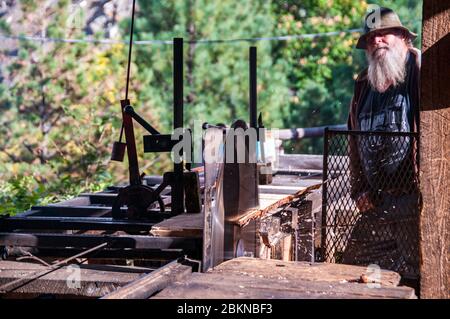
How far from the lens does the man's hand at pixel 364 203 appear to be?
6.03 meters

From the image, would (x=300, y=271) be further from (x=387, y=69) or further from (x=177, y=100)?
(x=387, y=69)

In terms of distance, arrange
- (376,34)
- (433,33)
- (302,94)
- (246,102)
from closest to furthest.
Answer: (433,33)
(376,34)
(246,102)
(302,94)

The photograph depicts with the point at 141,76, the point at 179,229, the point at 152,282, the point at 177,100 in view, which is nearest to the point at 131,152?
the point at 177,100

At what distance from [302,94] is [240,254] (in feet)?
60.2

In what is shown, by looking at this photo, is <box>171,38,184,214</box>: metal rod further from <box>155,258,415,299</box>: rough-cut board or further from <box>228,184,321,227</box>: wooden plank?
<box>155,258,415,299</box>: rough-cut board

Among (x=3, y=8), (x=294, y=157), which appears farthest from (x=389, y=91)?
(x=3, y=8)

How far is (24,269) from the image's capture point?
5129mm

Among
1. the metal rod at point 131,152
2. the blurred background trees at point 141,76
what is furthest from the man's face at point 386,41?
the blurred background trees at point 141,76

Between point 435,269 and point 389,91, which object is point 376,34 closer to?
point 389,91

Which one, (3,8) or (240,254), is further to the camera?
(3,8)

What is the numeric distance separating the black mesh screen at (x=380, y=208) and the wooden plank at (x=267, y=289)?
1.51 meters

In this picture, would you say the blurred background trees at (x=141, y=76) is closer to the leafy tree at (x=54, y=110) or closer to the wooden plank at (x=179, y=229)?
the leafy tree at (x=54, y=110)

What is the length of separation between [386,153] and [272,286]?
2.00m
